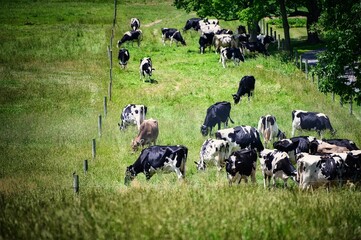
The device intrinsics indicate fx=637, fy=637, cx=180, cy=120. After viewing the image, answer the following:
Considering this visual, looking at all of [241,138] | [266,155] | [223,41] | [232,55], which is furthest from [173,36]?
[266,155]

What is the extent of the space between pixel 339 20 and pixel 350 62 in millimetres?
2604

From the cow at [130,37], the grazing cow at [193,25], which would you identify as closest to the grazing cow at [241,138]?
the cow at [130,37]

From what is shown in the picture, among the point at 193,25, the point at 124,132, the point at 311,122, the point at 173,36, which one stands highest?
the point at 193,25

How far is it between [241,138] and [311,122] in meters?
4.94

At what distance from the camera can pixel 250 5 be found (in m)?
54.6

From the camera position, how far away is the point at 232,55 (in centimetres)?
4866

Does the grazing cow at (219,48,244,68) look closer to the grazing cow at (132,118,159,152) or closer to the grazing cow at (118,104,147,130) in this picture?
the grazing cow at (118,104,147,130)

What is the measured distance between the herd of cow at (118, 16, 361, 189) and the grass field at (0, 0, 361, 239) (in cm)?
69

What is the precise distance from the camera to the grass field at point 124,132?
11.4 meters

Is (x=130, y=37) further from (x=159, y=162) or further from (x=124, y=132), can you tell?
(x=159, y=162)

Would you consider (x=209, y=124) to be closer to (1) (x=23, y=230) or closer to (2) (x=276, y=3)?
(1) (x=23, y=230)

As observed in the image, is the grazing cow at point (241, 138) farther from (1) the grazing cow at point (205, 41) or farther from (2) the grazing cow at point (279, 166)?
(1) the grazing cow at point (205, 41)

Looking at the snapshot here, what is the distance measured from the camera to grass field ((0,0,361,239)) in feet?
37.4

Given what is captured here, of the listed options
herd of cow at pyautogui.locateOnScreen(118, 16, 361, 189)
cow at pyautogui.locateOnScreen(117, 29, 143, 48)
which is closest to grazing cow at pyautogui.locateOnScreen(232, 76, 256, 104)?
Result: herd of cow at pyautogui.locateOnScreen(118, 16, 361, 189)
